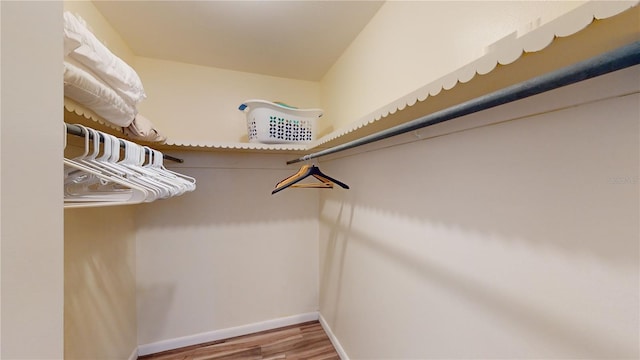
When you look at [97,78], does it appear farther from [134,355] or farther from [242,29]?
[134,355]

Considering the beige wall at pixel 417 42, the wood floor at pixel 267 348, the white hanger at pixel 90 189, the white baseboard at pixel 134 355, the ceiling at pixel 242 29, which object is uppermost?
the ceiling at pixel 242 29

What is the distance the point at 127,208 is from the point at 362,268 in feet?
4.99

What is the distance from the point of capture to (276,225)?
1866 mm

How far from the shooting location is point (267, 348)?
1.64 m

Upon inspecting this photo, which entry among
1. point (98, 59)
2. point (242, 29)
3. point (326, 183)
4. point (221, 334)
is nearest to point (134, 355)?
point (221, 334)

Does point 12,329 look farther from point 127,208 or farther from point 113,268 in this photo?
point 127,208

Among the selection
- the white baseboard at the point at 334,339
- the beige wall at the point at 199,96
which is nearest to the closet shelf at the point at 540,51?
the beige wall at the point at 199,96

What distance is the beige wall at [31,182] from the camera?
0.27 m

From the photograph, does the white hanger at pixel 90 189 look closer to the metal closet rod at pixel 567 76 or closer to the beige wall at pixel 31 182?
the beige wall at pixel 31 182

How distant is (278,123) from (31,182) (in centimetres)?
122

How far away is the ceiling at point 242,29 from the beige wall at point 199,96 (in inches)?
3.1

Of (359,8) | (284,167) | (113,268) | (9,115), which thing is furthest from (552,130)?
(113,268)

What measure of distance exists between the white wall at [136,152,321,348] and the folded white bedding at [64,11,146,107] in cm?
86

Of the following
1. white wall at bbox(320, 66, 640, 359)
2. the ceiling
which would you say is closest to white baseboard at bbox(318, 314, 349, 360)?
white wall at bbox(320, 66, 640, 359)
